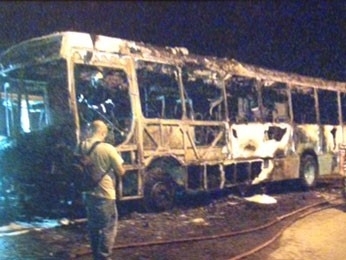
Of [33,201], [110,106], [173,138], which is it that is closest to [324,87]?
[173,138]

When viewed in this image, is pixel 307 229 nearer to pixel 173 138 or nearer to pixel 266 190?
pixel 173 138

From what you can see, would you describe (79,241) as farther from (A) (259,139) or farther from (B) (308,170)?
(B) (308,170)

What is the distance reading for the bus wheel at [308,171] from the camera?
1365 cm

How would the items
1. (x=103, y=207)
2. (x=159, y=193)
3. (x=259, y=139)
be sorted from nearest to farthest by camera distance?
(x=103, y=207), (x=159, y=193), (x=259, y=139)

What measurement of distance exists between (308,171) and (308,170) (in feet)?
0.08

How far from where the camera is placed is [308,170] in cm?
1384

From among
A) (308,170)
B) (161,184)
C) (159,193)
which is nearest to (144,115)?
(161,184)

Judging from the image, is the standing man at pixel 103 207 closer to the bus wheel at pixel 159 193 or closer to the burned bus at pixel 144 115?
the burned bus at pixel 144 115

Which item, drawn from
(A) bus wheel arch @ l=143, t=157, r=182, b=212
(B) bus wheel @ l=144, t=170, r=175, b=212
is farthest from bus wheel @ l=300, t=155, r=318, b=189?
(B) bus wheel @ l=144, t=170, r=175, b=212

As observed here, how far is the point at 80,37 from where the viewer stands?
27.8 feet

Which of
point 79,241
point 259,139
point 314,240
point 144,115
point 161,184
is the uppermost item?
point 144,115

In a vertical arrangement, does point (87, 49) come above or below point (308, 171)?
above

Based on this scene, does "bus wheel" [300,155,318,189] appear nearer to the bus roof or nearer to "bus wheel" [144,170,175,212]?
the bus roof

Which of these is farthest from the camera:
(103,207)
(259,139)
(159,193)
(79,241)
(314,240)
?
(259,139)
